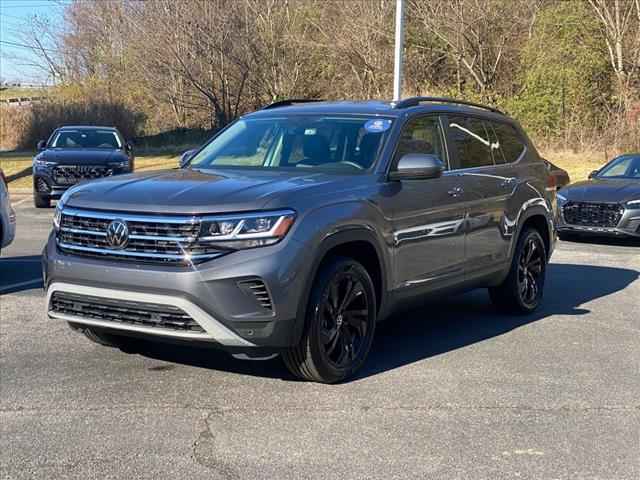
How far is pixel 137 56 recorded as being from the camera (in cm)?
3688

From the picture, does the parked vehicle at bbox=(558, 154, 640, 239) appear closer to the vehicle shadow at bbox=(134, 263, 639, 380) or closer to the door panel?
the vehicle shadow at bbox=(134, 263, 639, 380)

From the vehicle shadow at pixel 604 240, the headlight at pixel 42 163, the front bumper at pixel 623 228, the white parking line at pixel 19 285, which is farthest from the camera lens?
the headlight at pixel 42 163

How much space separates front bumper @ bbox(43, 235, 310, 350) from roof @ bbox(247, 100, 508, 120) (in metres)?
1.82

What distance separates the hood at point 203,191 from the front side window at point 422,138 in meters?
0.72

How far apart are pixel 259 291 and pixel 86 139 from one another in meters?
14.6

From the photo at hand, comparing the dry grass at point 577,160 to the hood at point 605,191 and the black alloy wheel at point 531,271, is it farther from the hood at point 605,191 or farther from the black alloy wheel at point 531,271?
the black alloy wheel at point 531,271

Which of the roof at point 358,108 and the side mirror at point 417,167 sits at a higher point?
the roof at point 358,108

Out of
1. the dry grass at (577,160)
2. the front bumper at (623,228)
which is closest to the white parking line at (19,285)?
the front bumper at (623,228)

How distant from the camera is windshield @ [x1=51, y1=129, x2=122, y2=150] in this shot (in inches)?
712

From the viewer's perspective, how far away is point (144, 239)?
4824mm

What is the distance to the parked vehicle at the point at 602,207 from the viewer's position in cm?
1252

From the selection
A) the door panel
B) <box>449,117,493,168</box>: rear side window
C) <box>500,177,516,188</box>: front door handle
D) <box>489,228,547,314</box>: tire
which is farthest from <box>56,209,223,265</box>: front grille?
<box>489,228,547,314</box>: tire

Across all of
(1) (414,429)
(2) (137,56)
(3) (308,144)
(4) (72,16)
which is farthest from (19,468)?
(4) (72,16)

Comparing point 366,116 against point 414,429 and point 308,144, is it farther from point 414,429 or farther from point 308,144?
point 414,429
